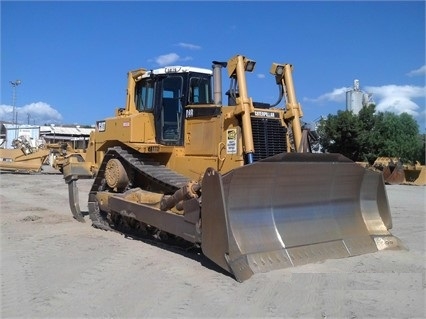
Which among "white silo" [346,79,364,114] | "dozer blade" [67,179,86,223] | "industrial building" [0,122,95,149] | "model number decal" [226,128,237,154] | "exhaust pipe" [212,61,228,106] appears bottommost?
"dozer blade" [67,179,86,223]

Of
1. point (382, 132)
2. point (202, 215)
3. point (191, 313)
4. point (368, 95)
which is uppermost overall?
point (368, 95)

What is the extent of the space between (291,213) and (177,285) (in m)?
2.15

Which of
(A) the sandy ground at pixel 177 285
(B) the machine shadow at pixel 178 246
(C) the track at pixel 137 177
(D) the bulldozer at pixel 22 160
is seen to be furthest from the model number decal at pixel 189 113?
(D) the bulldozer at pixel 22 160

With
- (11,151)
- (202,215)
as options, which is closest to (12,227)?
(202,215)

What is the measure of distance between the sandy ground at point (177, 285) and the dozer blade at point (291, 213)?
0.79 ft

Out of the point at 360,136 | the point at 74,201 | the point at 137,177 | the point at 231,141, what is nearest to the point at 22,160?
the point at 74,201

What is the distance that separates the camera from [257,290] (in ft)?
17.3

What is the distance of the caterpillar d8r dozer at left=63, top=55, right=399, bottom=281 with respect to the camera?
20.2ft

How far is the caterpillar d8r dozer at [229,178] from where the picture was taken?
6.17 m

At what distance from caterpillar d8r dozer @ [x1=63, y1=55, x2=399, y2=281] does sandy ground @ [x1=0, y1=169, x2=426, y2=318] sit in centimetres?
36

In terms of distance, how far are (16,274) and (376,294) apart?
432cm

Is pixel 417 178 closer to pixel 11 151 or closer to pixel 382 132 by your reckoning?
pixel 382 132

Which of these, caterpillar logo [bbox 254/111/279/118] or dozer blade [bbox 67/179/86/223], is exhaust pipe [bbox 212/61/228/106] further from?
dozer blade [bbox 67/179/86/223]

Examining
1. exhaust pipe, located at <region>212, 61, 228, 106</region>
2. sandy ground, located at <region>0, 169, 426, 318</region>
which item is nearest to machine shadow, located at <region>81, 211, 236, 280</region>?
sandy ground, located at <region>0, 169, 426, 318</region>
